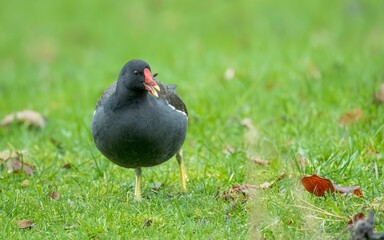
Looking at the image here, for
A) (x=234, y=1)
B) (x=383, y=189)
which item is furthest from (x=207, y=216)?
(x=234, y=1)

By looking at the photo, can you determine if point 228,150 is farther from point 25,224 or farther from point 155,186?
point 25,224

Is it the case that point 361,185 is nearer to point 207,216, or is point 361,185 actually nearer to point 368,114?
point 207,216

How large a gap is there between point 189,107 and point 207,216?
2.47m

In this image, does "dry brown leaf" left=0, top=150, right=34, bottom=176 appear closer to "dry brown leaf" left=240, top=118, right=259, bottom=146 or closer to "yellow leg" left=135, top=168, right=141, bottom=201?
"yellow leg" left=135, top=168, right=141, bottom=201

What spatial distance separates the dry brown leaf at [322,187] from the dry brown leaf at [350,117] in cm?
160

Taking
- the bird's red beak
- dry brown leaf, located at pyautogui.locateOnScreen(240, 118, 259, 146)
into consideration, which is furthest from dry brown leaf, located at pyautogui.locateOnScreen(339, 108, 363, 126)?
the bird's red beak

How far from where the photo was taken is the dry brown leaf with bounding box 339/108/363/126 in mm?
5773

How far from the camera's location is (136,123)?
171 inches

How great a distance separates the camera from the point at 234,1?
437 inches

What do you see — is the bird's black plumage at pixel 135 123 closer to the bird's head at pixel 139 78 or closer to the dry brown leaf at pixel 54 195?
the bird's head at pixel 139 78

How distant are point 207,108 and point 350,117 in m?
1.36

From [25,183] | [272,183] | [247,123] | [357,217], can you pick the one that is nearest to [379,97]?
[247,123]

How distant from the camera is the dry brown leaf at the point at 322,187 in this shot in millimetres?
4195

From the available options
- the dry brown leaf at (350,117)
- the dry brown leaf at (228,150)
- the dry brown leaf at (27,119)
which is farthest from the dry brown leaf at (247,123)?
the dry brown leaf at (27,119)
